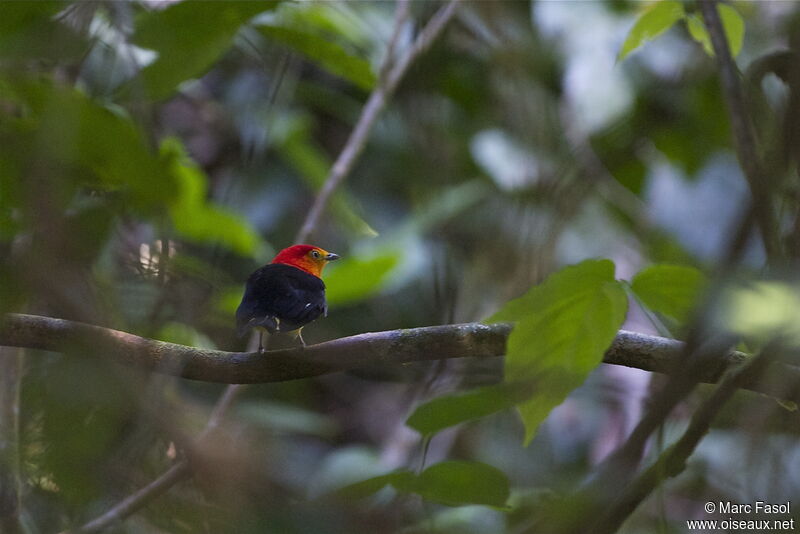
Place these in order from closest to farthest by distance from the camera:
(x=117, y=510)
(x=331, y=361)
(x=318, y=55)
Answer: (x=117, y=510), (x=331, y=361), (x=318, y=55)

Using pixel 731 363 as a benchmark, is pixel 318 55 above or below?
above

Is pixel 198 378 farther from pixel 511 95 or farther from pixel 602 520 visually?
pixel 511 95

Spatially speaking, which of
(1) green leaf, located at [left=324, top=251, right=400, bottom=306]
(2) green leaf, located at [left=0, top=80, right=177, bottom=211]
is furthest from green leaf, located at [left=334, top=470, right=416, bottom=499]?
(1) green leaf, located at [left=324, top=251, right=400, bottom=306]

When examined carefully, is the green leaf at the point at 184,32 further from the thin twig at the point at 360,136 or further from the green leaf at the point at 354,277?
the green leaf at the point at 354,277

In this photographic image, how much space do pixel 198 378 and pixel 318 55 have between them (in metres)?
0.80

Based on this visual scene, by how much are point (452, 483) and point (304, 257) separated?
1483mm

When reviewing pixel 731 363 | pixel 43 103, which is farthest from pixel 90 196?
pixel 731 363

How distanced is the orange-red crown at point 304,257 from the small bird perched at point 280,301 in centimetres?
38

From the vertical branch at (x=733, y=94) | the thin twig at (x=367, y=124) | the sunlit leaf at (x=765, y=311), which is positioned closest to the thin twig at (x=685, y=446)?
the sunlit leaf at (x=765, y=311)

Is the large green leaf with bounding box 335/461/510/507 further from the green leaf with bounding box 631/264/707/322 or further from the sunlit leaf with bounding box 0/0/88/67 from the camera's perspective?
the sunlit leaf with bounding box 0/0/88/67

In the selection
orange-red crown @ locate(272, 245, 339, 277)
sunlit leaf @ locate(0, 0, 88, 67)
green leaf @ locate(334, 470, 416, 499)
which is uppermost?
sunlit leaf @ locate(0, 0, 88, 67)

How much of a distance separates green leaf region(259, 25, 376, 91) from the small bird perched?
50cm

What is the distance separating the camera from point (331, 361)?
1325 millimetres

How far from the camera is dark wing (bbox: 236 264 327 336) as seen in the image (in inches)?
71.5
